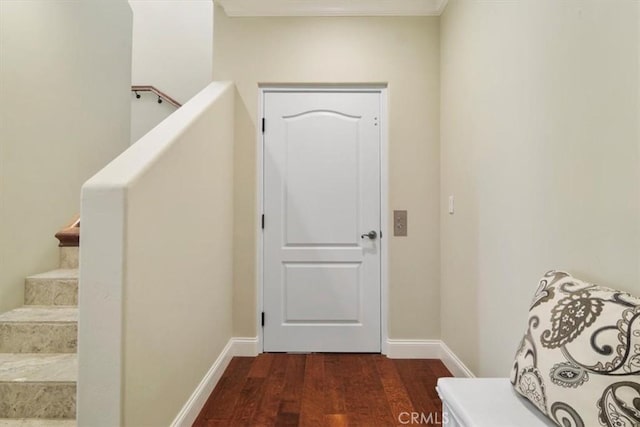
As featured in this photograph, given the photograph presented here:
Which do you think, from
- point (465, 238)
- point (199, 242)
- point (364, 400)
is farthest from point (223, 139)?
point (364, 400)

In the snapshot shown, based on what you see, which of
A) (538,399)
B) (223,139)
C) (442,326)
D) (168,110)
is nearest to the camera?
(538,399)

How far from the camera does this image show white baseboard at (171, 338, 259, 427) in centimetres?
163

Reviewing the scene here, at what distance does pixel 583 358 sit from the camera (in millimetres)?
840

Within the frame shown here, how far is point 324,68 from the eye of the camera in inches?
102

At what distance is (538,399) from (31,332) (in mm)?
2380

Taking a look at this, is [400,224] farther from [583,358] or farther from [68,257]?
[68,257]

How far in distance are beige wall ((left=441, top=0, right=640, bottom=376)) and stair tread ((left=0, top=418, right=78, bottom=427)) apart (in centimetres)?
209

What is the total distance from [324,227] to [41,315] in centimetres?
188

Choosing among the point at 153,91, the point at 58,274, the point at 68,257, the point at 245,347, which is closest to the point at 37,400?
the point at 58,274

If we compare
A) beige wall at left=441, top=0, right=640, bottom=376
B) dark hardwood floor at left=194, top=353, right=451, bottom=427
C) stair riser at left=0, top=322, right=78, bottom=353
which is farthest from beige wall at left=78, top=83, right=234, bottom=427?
beige wall at left=441, top=0, right=640, bottom=376

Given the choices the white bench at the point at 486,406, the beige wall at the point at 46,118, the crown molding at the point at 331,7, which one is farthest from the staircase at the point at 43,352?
the crown molding at the point at 331,7

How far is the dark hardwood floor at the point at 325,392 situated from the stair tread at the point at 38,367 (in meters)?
0.70

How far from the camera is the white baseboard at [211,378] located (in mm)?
1631

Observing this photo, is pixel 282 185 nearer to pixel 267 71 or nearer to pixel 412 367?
pixel 267 71
